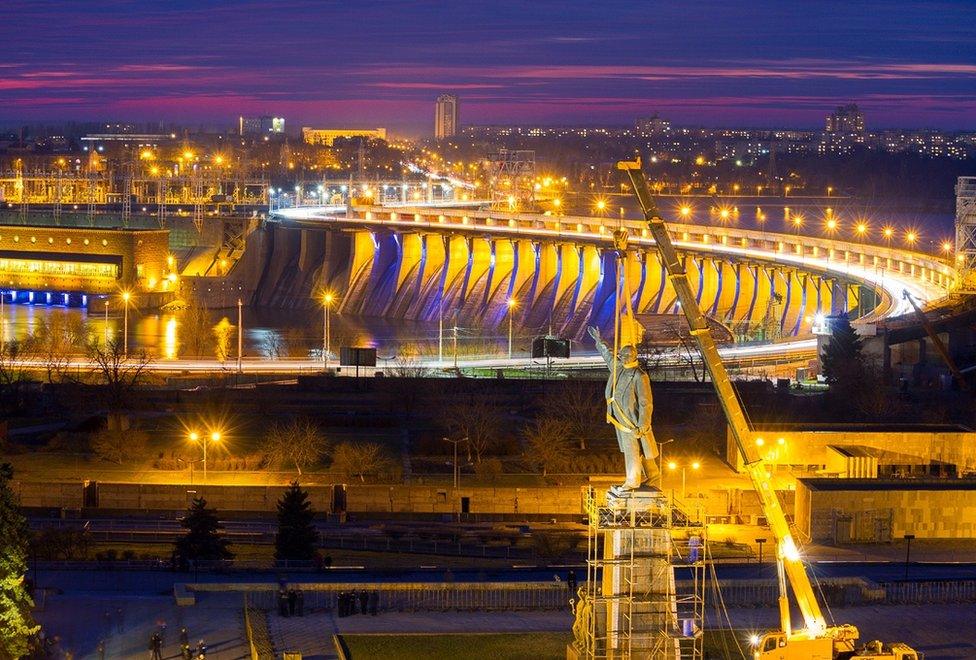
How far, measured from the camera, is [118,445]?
1628cm

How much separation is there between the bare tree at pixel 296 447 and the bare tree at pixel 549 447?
1.92m

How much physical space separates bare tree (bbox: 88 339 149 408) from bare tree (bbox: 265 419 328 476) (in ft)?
7.87

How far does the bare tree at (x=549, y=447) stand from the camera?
1600 centimetres

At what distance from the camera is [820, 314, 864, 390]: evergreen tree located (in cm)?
1972

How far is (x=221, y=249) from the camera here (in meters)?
39.2

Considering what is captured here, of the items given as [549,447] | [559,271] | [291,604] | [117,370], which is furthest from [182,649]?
[559,271]

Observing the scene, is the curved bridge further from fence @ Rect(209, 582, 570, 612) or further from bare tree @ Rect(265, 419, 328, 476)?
fence @ Rect(209, 582, 570, 612)

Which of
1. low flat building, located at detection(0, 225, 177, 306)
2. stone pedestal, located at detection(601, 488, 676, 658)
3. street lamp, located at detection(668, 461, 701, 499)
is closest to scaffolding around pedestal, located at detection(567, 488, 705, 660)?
stone pedestal, located at detection(601, 488, 676, 658)

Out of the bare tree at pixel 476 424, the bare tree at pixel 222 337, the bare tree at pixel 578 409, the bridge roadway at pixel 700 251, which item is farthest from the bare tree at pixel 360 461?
the bare tree at pixel 222 337

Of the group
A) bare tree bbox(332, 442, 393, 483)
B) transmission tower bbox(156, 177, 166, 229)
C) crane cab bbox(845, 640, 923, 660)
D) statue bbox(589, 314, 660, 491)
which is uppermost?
transmission tower bbox(156, 177, 166, 229)

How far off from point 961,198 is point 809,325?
16.1ft

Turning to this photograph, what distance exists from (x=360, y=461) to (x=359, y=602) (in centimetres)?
504

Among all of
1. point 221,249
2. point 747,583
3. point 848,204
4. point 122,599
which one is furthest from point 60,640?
point 848,204

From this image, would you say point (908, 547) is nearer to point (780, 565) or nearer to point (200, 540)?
point (780, 565)
